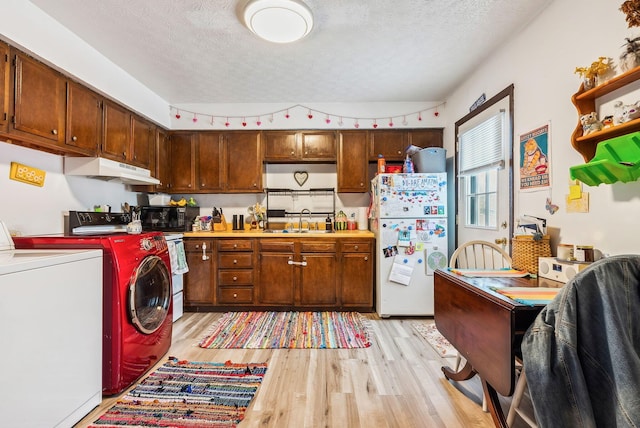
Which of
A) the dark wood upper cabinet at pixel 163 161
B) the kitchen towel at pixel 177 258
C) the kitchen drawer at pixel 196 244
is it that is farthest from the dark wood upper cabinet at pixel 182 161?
the kitchen towel at pixel 177 258

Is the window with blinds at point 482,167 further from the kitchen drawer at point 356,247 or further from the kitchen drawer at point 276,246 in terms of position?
the kitchen drawer at point 276,246

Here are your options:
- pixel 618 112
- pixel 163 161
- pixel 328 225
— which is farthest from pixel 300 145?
pixel 618 112

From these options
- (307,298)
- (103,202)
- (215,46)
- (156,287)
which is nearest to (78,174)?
(103,202)

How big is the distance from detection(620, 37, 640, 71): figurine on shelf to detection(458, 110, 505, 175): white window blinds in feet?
3.27

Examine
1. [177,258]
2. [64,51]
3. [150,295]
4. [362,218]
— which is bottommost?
[150,295]

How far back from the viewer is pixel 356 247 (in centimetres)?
325

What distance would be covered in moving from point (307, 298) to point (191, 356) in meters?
1.33

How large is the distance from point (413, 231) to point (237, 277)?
2059mm

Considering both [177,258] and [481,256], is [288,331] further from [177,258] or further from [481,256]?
[481,256]

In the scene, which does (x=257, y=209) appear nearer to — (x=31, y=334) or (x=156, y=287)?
(x=156, y=287)

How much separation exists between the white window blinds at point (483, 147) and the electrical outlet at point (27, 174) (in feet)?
12.2

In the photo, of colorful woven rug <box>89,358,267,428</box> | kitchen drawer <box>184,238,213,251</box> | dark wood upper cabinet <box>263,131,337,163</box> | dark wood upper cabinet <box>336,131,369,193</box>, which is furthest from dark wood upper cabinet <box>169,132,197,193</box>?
colorful woven rug <box>89,358,267,428</box>

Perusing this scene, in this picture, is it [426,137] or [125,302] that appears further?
[426,137]

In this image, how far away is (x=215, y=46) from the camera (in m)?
2.31
